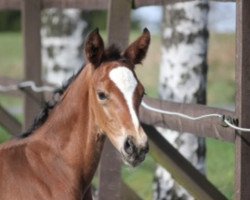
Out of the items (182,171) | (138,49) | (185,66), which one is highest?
(138,49)

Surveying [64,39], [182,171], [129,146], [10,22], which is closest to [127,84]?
[129,146]

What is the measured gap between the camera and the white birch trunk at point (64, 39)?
1062 cm

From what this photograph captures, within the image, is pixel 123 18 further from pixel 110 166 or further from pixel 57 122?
pixel 57 122

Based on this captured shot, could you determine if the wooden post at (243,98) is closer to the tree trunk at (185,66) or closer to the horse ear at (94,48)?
the horse ear at (94,48)

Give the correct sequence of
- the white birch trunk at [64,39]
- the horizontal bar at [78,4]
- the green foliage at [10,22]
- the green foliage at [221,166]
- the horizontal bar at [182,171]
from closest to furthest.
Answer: the horizontal bar at [182,171] < the horizontal bar at [78,4] < the white birch trunk at [64,39] < the green foliage at [221,166] < the green foliage at [10,22]

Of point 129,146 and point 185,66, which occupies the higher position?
point 185,66

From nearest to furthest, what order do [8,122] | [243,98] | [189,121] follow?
[243,98]
[189,121]
[8,122]

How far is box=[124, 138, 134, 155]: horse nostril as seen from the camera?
18.1 ft

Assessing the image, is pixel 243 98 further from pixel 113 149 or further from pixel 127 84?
pixel 113 149

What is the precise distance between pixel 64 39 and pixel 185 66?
2716mm

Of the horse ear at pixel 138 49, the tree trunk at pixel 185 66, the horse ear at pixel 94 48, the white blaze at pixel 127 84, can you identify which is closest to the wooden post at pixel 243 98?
the horse ear at pixel 138 49

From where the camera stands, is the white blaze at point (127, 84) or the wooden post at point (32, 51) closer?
the white blaze at point (127, 84)

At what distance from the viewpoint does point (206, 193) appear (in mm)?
6836

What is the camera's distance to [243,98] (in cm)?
594
